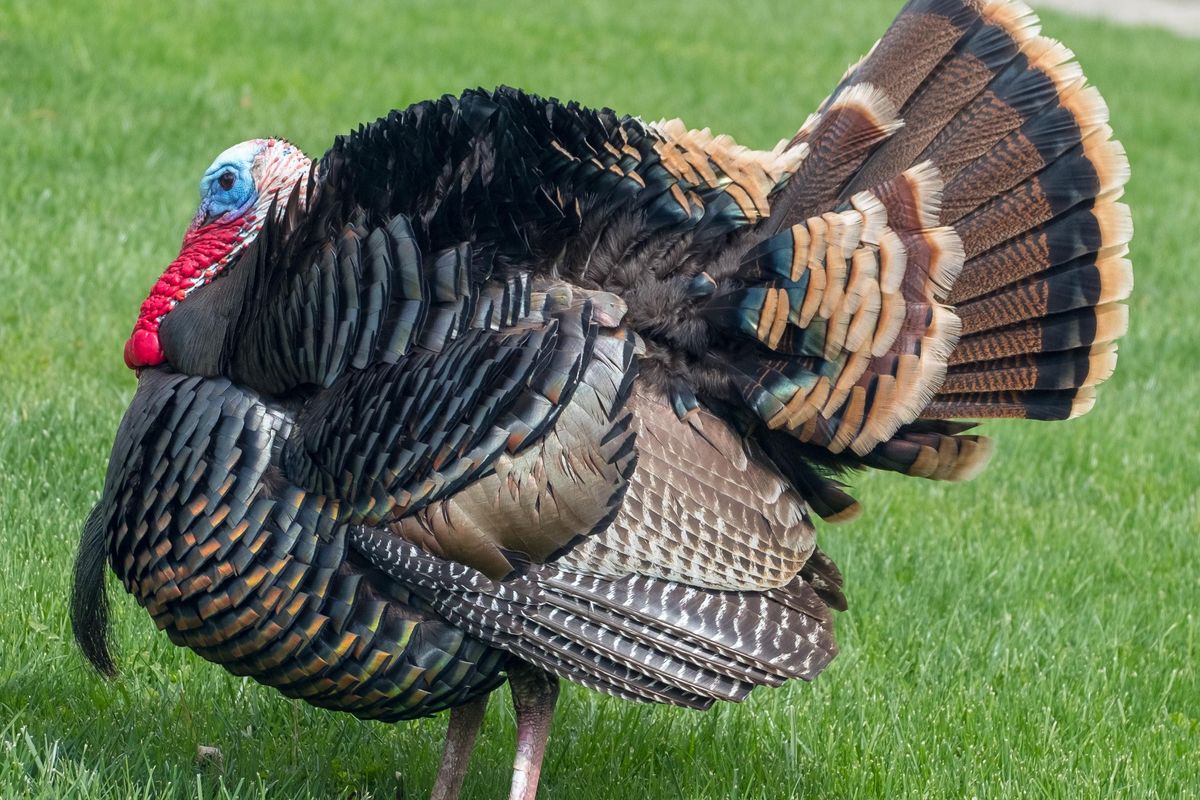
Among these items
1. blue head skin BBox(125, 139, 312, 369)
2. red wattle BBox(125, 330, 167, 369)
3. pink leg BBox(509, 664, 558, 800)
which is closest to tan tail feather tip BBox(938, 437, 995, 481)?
pink leg BBox(509, 664, 558, 800)

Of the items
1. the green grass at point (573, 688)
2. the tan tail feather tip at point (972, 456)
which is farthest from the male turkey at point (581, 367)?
the green grass at point (573, 688)

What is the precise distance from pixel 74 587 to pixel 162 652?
528mm

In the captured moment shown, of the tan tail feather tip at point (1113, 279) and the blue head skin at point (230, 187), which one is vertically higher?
the blue head skin at point (230, 187)

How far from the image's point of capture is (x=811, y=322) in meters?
3.45

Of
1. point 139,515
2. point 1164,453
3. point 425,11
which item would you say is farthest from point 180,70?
point 139,515

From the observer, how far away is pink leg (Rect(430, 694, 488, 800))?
3873 millimetres

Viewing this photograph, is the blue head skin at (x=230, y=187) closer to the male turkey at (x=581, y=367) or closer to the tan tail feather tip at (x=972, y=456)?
the male turkey at (x=581, y=367)

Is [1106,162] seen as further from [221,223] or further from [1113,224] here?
[221,223]

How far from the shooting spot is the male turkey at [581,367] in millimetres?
3355

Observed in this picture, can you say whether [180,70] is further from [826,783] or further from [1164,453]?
[826,783]

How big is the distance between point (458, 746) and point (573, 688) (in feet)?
2.50

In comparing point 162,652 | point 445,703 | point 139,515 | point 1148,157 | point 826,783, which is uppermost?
point 139,515

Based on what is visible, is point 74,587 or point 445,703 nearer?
point 445,703

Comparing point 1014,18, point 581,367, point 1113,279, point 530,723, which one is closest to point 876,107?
point 1014,18
